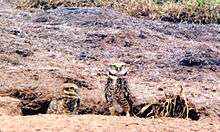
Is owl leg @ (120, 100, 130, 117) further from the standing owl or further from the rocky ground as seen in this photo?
the rocky ground

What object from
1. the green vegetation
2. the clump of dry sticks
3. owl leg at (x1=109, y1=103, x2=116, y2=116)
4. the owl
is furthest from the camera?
the green vegetation

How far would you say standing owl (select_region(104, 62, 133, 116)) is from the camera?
5.94 metres

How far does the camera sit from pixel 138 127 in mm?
4559

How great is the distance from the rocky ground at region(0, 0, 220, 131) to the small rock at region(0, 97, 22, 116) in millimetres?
12

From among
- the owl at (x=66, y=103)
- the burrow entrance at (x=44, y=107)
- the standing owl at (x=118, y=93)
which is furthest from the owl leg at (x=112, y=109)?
the owl at (x=66, y=103)

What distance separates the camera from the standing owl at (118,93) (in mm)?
5938

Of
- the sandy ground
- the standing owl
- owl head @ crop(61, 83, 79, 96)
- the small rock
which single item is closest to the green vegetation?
the standing owl

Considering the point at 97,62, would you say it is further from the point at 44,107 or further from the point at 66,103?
the point at 66,103

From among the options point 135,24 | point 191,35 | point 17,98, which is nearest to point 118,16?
point 135,24

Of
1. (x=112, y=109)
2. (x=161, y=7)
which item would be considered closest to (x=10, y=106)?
(x=112, y=109)

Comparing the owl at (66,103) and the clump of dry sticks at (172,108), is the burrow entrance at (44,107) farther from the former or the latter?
the owl at (66,103)

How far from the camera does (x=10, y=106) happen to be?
19.7ft

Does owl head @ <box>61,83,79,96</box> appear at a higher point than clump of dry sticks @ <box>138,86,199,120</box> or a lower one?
higher

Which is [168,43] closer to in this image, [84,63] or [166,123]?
[84,63]
